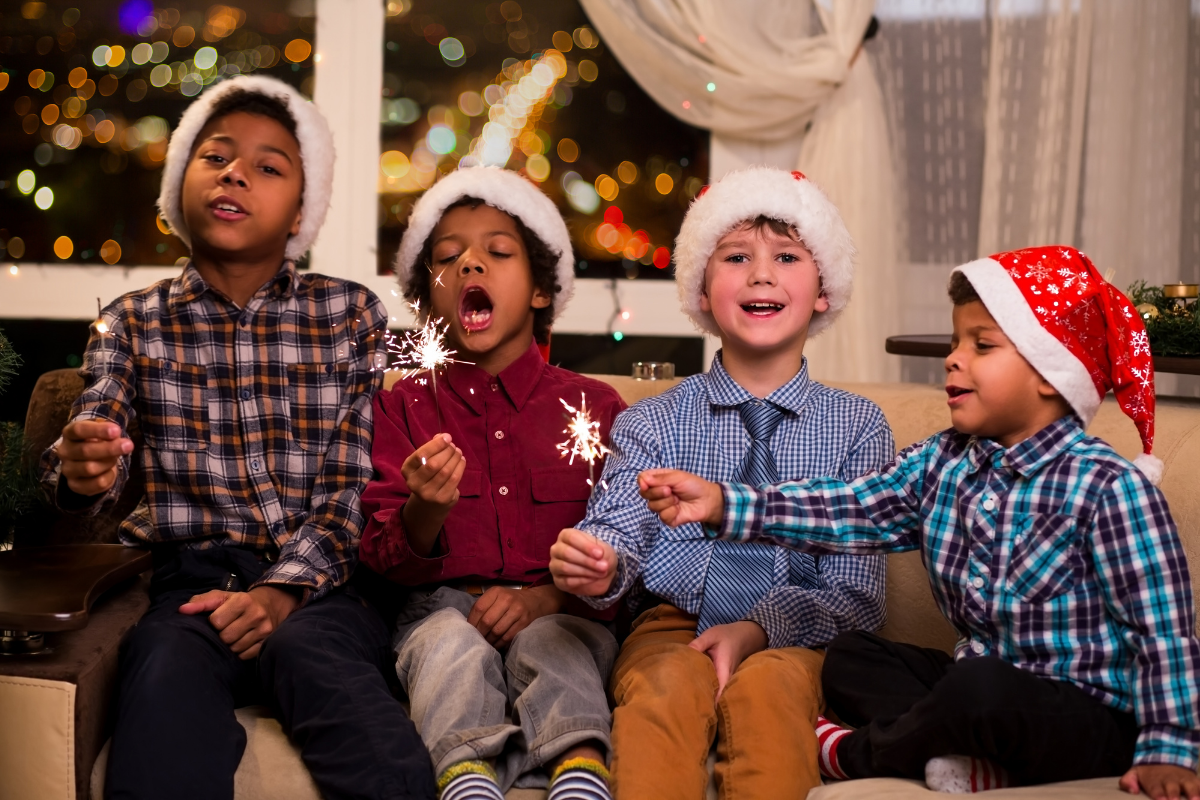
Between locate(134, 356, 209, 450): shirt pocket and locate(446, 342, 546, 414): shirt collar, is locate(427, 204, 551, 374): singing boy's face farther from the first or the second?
locate(134, 356, 209, 450): shirt pocket

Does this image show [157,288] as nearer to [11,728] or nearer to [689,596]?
[11,728]

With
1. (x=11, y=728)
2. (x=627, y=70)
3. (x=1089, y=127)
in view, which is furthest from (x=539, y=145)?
(x=11, y=728)

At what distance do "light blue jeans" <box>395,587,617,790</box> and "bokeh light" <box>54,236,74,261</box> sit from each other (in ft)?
8.67

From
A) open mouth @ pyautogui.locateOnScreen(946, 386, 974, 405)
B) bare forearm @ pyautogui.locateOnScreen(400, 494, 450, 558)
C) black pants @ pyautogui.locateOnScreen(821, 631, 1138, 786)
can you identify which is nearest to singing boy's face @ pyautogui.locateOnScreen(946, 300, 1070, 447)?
open mouth @ pyautogui.locateOnScreen(946, 386, 974, 405)

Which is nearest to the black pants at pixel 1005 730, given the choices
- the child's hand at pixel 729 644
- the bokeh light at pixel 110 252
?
the child's hand at pixel 729 644

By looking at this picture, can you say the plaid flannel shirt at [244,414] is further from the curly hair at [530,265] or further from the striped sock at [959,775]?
the striped sock at [959,775]

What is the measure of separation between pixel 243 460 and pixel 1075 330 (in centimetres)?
132

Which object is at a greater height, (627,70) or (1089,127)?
(627,70)

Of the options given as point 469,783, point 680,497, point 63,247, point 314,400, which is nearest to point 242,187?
point 314,400

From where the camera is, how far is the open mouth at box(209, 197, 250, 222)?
198 cm

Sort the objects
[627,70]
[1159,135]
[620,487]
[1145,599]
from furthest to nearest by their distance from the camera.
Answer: [627,70] → [1159,135] → [620,487] → [1145,599]

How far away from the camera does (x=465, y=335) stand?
198 centimetres

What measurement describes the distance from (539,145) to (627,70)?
39cm

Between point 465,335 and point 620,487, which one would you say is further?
point 465,335
